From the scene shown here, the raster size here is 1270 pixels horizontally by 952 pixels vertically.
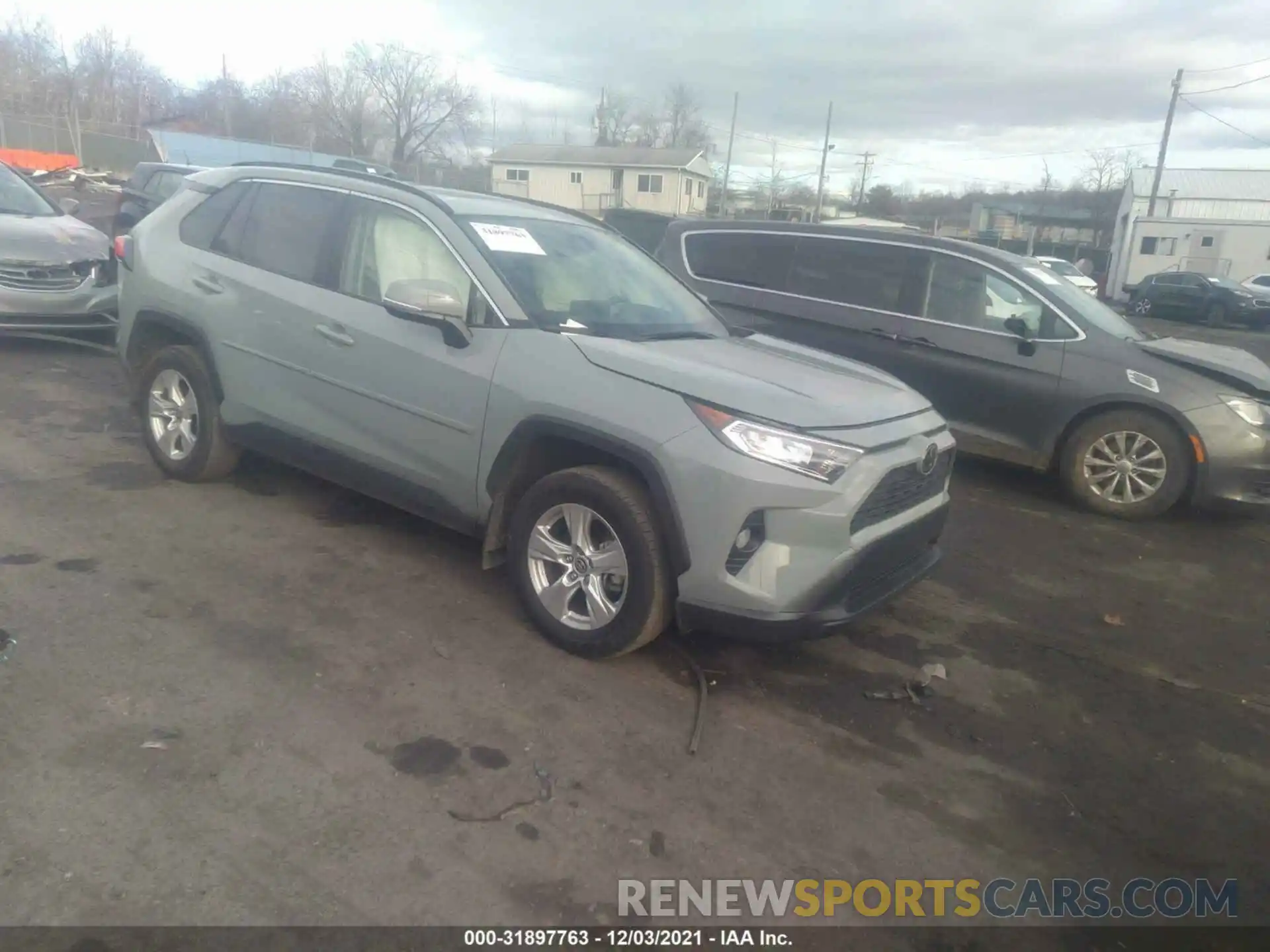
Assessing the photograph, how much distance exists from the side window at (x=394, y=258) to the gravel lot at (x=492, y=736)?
1330mm

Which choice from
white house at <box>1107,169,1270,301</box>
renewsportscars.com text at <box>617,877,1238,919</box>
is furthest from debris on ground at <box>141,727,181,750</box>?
white house at <box>1107,169,1270,301</box>

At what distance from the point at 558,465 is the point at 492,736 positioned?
1.22 meters

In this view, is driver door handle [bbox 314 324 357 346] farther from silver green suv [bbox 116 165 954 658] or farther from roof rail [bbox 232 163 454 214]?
roof rail [bbox 232 163 454 214]

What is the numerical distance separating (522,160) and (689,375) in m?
54.1

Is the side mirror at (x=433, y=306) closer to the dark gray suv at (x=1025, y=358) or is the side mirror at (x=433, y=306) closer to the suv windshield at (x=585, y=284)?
the suv windshield at (x=585, y=284)

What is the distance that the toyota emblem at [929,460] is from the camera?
3.93 m

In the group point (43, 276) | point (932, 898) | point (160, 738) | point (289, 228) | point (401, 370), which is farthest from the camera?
point (43, 276)

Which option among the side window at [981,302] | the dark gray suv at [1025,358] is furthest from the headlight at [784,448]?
the side window at [981,302]

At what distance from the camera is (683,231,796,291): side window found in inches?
320

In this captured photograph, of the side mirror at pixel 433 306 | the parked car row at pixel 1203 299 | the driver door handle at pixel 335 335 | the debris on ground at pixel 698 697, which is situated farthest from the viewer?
the parked car row at pixel 1203 299

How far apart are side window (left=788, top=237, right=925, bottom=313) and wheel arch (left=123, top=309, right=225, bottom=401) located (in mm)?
4713

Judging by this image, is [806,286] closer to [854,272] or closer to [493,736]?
[854,272]

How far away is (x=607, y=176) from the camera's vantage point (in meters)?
52.8

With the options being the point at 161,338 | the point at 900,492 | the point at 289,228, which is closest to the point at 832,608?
the point at 900,492
